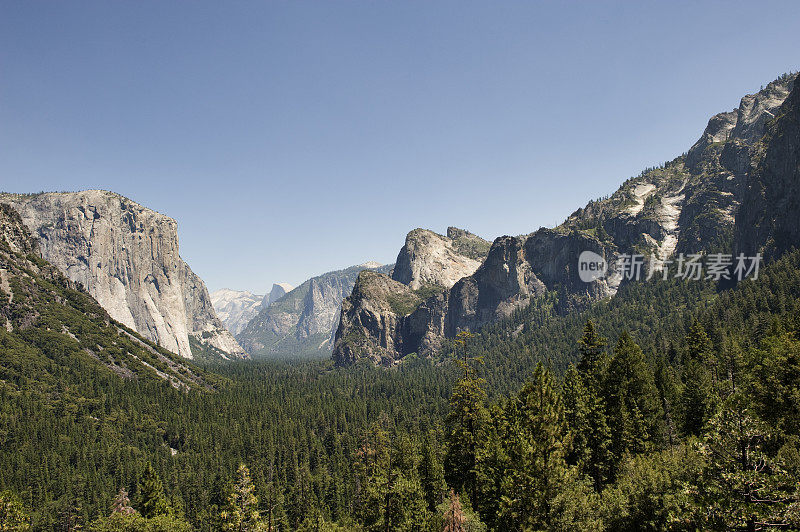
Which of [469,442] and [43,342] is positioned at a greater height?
[43,342]

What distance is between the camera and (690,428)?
49.9 meters

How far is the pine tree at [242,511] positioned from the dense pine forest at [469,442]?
0.39 ft

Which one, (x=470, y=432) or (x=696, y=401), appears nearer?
(x=470, y=432)

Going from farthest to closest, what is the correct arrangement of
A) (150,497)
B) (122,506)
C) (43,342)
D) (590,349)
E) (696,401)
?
(43,342), (122,506), (150,497), (696,401), (590,349)

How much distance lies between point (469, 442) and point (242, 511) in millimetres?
19846

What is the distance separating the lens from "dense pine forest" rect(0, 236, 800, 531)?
25359 mm

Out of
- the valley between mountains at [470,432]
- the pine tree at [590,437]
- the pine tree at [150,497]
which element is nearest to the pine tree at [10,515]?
the valley between mountains at [470,432]

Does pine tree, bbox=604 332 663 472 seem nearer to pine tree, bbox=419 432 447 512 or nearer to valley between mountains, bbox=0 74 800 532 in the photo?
valley between mountains, bbox=0 74 800 532

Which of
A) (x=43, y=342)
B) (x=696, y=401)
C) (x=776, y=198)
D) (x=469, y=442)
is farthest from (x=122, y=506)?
(x=776, y=198)

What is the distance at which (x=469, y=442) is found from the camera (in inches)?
1430


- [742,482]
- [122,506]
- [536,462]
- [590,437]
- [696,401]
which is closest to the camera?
[742,482]

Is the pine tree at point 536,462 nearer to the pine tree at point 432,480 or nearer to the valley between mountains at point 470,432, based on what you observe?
the valley between mountains at point 470,432

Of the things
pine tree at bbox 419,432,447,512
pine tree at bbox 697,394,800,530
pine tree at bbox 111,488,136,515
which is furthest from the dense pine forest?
pine tree at bbox 111,488,136,515

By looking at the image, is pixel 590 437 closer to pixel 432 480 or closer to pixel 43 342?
pixel 432 480
